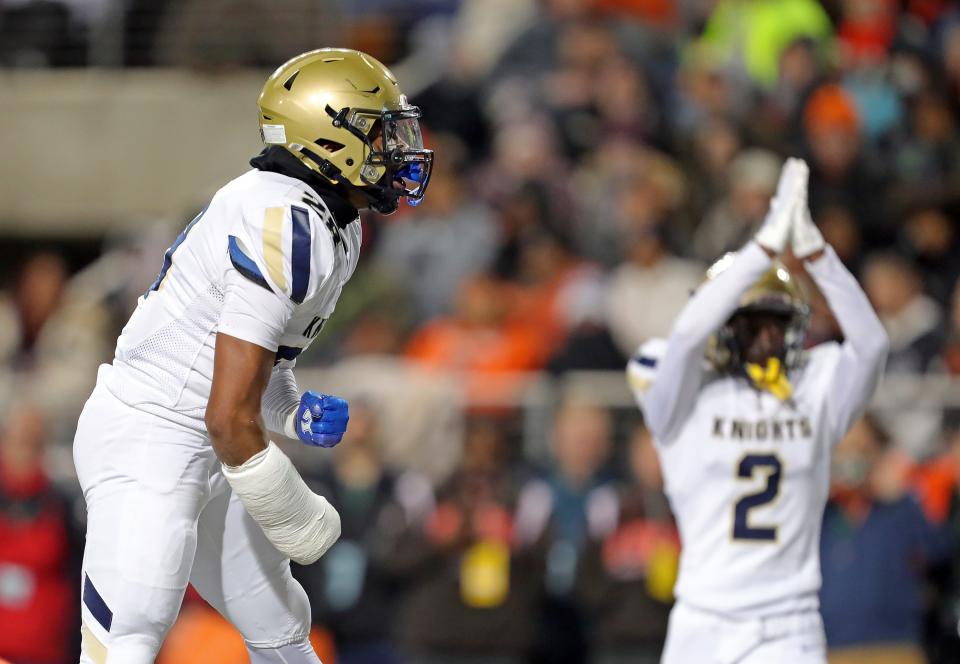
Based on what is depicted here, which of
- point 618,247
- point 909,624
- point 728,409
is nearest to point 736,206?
point 618,247

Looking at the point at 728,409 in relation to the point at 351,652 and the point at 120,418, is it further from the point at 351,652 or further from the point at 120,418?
the point at 351,652

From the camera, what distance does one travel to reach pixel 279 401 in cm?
450

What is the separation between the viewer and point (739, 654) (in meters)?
4.85

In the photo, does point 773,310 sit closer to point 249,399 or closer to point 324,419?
point 324,419

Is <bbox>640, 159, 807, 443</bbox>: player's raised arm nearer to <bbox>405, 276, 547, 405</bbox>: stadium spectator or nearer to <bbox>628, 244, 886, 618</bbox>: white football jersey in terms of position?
<bbox>628, 244, 886, 618</bbox>: white football jersey

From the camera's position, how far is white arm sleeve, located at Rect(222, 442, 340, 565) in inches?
153

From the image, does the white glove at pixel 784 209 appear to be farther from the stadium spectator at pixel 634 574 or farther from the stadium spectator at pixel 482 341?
the stadium spectator at pixel 482 341

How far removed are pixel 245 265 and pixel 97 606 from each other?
0.95 m

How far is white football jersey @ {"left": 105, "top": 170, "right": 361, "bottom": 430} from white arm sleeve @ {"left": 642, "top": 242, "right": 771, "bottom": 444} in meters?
1.16

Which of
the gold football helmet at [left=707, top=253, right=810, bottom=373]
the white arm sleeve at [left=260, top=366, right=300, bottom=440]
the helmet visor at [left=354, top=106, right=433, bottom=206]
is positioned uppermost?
the helmet visor at [left=354, top=106, right=433, bottom=206]

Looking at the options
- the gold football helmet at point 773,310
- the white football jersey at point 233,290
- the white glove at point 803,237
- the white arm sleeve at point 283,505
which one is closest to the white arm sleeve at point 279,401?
the white football jersey at point 233,290

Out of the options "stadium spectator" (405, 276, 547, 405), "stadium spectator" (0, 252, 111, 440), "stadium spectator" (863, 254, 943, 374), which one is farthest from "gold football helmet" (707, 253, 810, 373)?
"stadium spectator" (0, 252, 111, 440)

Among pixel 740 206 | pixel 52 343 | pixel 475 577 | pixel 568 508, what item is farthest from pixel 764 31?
pixel 52 343

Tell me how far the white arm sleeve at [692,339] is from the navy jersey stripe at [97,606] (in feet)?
6.17
